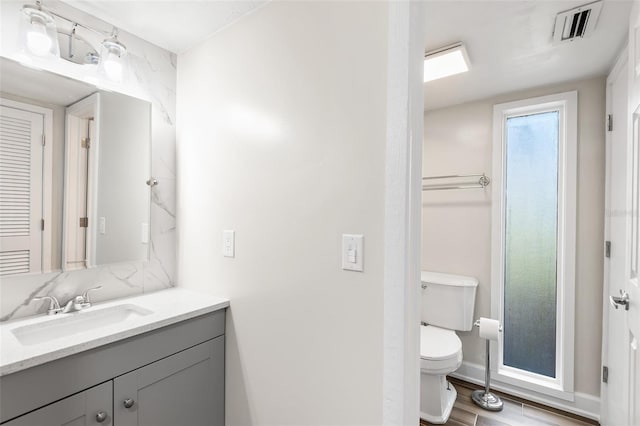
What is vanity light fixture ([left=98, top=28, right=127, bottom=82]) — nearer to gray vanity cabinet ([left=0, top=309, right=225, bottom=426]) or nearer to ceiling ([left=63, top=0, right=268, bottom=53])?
ceiling ([left=63, top=0, right=268, bottom=53])

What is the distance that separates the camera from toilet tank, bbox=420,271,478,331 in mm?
2201

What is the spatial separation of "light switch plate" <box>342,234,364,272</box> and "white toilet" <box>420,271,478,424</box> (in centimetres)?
121

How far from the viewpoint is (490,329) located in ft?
6.78

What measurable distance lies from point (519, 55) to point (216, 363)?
235 cm

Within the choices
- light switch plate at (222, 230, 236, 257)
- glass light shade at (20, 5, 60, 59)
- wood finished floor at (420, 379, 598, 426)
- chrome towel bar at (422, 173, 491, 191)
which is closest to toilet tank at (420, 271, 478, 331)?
wood finished floor at (420, 379, 598, 426)

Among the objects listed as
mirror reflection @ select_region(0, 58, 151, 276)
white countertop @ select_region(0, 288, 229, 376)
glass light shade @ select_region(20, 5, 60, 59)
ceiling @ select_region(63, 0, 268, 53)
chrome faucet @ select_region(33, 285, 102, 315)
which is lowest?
white countertop @ select_region(0, 288, 229, 376)

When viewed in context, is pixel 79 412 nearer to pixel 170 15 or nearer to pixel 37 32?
pixel 37 32

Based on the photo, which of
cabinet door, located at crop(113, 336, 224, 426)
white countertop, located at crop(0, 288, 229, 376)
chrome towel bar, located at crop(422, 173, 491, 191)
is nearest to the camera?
white countertop, located at crop(0, 288, 229, 376)

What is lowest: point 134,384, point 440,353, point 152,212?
point 440,353

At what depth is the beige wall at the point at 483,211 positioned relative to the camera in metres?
1.94

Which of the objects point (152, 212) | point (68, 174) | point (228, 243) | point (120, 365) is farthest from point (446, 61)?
point (120, 365)

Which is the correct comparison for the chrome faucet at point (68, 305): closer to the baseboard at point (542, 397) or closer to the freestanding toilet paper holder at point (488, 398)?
the freestanding toilet paper holder at point (488, 398)

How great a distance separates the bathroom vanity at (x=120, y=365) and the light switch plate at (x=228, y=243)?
0.79ft

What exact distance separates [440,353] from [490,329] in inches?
18.1
